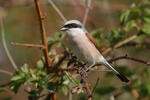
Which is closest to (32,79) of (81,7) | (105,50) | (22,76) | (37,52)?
(22,76)

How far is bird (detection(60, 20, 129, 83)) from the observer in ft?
8.90

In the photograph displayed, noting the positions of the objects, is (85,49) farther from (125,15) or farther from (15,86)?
(15,86)

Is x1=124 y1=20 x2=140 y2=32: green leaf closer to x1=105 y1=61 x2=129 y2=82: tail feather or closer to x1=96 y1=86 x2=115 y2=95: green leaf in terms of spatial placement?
x1=105 y1=61 x2=129 y2=82: tail feather

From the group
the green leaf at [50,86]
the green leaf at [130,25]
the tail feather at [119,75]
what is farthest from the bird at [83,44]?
the green leaf at [50,86]

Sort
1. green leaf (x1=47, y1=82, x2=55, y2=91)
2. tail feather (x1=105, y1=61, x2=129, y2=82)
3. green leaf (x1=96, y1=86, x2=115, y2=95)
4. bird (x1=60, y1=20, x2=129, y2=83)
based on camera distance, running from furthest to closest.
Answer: green leaf (x1=96, y1=86, x2=115, y2=95)
bird (x1=60, y1=20, x2=129, y2=83)
tail feather (x1=105, y1=61, x2=129, y2=82)
green leaf (x1=47, y1=82, x2=55, y2=91)

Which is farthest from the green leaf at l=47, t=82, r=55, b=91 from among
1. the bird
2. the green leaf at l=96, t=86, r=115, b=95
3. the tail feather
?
the green leaf at l=96, t=86, r=115, b=95

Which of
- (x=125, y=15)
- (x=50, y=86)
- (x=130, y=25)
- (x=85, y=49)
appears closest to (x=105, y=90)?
(x=85, y=49)

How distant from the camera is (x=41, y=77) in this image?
2277mm

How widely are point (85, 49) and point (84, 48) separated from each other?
14 mm

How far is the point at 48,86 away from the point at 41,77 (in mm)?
214

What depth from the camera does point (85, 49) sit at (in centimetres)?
279

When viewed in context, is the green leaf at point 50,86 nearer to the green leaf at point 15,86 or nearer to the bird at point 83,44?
the green leaf at point 15,86

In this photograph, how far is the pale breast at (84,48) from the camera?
2.72 metres

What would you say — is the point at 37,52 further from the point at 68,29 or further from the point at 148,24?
Result: the point at 148,24
